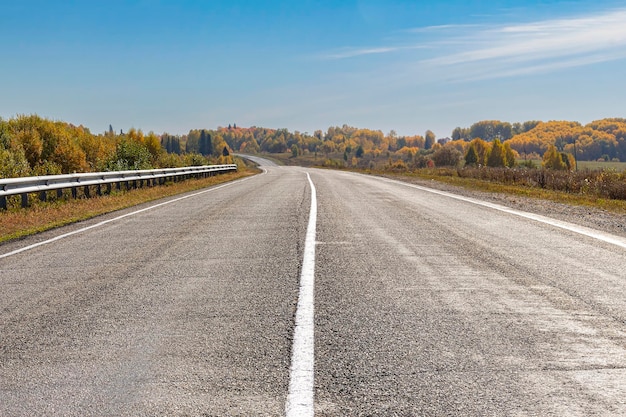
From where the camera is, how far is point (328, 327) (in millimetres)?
4430

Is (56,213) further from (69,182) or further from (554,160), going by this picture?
(554,160)

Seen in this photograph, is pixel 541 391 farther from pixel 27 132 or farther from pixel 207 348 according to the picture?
pixel 27 132

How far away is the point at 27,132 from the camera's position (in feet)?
113

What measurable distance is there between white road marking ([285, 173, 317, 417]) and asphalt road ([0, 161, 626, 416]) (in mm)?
53

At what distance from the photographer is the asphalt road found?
10.5ft

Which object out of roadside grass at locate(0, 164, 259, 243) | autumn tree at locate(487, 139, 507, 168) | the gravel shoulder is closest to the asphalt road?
the gravel shoulder

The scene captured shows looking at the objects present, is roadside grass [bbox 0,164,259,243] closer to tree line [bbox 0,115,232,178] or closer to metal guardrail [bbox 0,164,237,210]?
metal guardrail [bbox 0,164,237,210]

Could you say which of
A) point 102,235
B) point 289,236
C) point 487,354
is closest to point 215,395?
point 487,354

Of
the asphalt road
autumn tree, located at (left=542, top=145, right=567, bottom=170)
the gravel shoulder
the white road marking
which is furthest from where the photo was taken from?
autumn tree, located at (left=542, top=145, right=567, bottom=170)

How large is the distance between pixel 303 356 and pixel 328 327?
25.9 inches

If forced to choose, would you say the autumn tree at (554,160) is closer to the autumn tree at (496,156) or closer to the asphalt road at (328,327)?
the autumn tree at (496,156)

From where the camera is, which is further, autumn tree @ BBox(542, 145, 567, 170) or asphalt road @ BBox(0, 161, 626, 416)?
autumn tree @ BBox(542, 145, 567, 170)

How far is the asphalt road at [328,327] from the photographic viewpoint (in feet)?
10.5

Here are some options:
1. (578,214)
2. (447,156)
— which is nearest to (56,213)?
(578,214)
